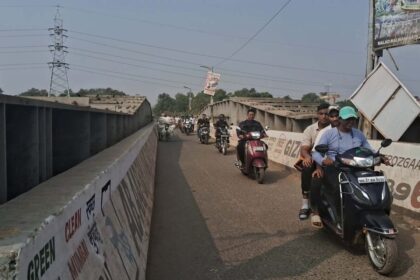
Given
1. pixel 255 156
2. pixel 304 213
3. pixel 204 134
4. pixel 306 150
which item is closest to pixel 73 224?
pixel 304 213

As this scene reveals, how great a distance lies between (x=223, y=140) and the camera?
20797mm

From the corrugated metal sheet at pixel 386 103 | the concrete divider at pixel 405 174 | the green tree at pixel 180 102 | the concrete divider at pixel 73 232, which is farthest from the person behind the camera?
the green tree at pixel 180 102

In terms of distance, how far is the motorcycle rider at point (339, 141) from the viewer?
19.3 ft

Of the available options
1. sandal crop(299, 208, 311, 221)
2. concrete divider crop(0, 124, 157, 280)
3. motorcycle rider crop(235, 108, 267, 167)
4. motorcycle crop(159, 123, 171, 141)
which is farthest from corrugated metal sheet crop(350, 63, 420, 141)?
motorcycle crop(159, 123, 171, 141)

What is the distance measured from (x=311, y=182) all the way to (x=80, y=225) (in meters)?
4.38

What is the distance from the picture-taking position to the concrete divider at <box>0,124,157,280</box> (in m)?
2.14

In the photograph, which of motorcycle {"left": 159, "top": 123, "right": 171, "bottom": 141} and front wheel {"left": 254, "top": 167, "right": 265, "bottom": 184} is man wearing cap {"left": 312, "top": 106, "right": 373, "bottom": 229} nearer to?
front wheel {"left": 254, "top": 167, "right": 265, "bottom": 184}

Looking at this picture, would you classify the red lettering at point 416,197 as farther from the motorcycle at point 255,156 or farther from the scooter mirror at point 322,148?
the motorcycle at point 255,156

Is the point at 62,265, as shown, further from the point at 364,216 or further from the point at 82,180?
the point at 364,216

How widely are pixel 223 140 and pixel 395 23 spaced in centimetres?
887

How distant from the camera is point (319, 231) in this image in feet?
22.5

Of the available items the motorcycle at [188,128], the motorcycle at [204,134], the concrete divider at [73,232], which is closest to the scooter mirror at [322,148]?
the concrete divider at [73,232]

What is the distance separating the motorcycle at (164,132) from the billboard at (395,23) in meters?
18.7

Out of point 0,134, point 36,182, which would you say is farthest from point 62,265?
point 36,182
